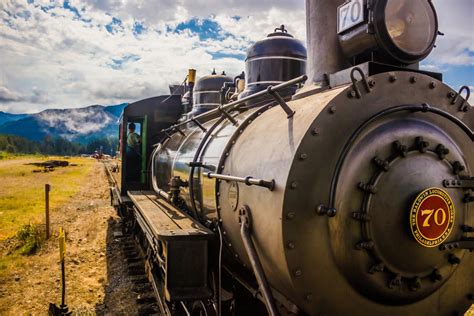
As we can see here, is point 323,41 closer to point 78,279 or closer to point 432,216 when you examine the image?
point 432,216

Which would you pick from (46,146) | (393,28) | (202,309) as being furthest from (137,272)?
(46,146)

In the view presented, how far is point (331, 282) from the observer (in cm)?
265

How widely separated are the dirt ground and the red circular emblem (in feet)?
15.8

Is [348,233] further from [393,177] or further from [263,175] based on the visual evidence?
[263,175]

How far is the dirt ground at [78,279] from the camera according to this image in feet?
21.4

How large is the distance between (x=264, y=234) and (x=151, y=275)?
375 centimetres

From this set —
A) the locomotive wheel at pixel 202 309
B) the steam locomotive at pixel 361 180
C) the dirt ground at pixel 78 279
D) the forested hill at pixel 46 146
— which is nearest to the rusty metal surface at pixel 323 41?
the steam locomotive at pixel 361 180

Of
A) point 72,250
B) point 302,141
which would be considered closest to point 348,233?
point 302,141

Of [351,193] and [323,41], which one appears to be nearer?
[351,193]

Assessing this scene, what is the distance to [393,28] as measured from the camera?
9.61 ft

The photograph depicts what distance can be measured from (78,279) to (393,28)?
7.22 metres

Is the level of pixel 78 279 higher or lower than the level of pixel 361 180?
lower

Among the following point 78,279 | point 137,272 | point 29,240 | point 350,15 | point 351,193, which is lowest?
point 78,279

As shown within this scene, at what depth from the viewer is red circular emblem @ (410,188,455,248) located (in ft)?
8.70
